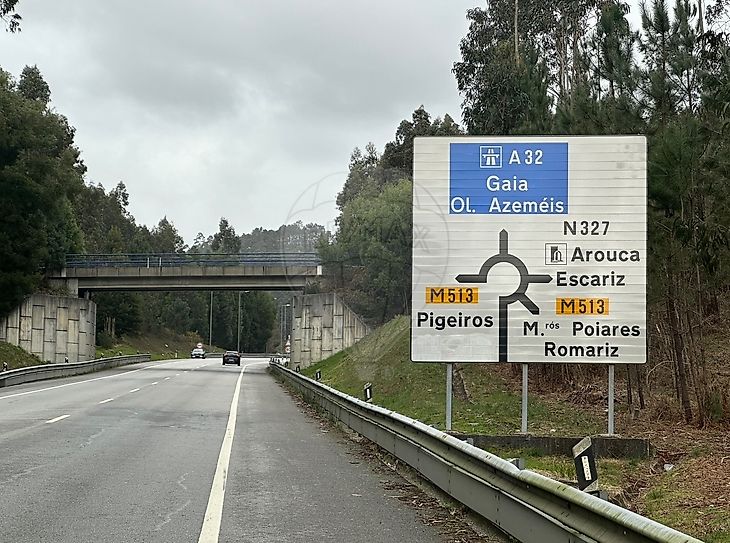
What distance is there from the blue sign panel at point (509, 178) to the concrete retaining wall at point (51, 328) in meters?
45.0

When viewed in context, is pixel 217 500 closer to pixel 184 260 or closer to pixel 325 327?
pixel 325 327

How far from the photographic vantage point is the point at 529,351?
54.3ft

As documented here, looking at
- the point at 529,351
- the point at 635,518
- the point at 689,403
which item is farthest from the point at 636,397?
the point at 635,518

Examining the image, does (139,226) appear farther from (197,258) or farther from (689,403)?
(689,403)

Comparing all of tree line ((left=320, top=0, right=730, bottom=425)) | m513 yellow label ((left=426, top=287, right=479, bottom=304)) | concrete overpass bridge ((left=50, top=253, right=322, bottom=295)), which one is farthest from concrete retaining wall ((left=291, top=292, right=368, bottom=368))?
m513 yellow label ((left=426, top=287, right=479, bottom=304))

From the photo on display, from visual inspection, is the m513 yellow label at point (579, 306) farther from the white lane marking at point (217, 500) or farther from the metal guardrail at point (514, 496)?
the white lane marking at point (217, 500)

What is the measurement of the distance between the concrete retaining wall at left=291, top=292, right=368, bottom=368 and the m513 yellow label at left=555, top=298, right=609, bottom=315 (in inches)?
1399

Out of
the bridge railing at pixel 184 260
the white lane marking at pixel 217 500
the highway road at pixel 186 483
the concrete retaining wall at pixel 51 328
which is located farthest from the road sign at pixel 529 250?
the concrete retaining wall at pixel 51 328

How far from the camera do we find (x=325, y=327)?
2111 inches

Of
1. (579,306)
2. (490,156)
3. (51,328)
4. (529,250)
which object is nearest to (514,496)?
(529,250)

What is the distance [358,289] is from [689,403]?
31322 millimetres

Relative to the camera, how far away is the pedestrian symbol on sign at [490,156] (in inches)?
649

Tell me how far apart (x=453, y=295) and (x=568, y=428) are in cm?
460

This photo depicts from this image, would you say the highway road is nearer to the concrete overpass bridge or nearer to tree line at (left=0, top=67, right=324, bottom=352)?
tree line at (left=0, top=67, right=324, bottom=352)
